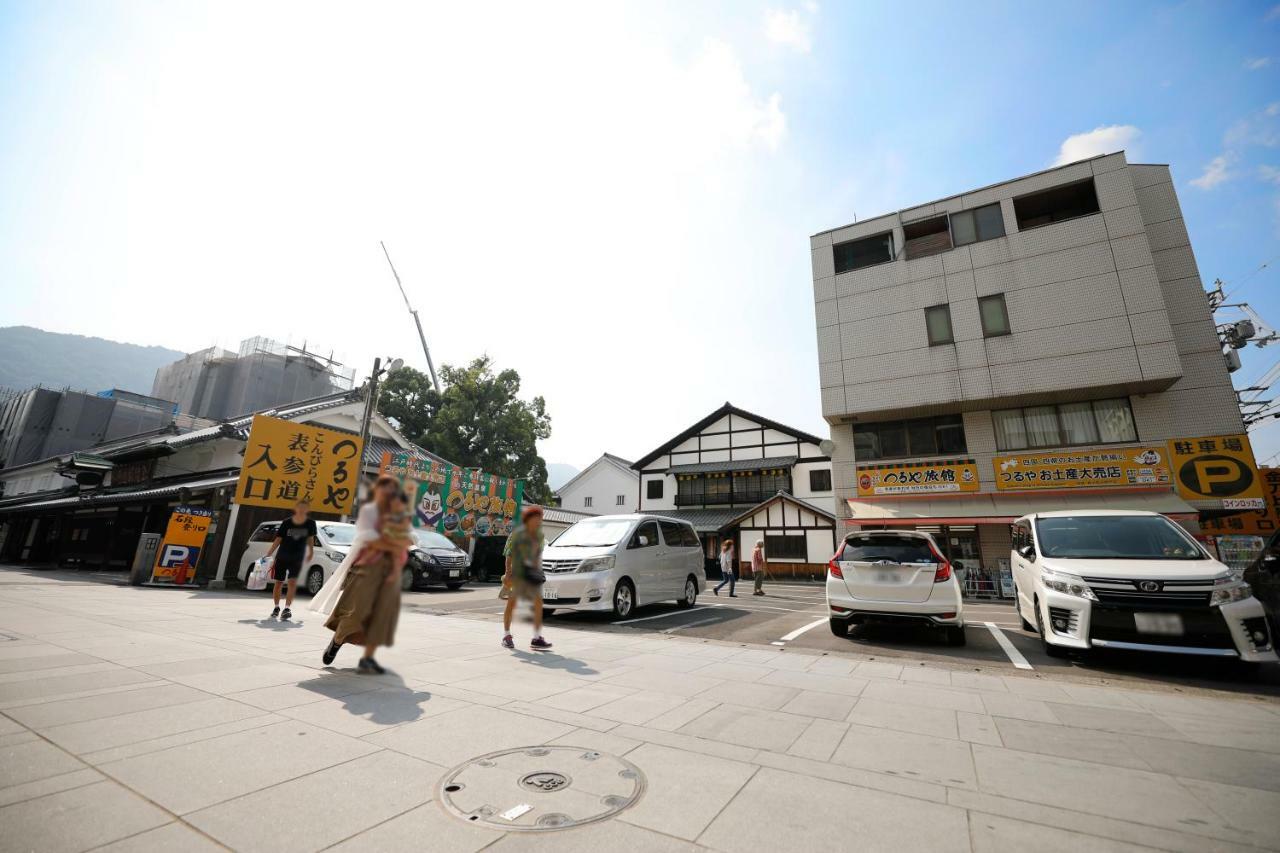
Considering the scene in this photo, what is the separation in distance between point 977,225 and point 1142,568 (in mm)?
19889

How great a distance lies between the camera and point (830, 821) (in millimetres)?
2994

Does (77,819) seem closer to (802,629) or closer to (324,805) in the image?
Answer: (324,805)

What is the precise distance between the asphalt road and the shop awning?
6136 millimetres

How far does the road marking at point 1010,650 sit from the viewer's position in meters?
7.23

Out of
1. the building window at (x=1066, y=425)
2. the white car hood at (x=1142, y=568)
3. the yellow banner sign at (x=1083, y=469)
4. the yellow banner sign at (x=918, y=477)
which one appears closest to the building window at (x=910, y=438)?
the yellow banner sign at (x=918, y=477)

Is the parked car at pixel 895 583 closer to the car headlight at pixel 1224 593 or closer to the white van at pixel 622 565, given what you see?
the car headlight at pixel 1224 593

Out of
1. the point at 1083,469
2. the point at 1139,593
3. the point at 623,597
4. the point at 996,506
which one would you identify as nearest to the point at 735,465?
the point at 996,506

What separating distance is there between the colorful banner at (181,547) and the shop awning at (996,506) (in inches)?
876

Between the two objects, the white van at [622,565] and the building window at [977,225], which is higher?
the building window at [977,225]

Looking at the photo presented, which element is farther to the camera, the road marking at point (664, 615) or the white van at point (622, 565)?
the road marking at point (664, 615)

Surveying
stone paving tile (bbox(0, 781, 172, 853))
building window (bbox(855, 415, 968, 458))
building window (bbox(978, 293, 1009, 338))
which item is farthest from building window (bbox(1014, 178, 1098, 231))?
stone paving tile (bbox(0, 781, 172, 853))

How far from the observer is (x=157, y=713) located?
13.4ft

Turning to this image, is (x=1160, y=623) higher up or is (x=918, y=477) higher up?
(x=918, y=477)

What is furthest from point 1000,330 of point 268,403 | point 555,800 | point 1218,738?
point 268,403
